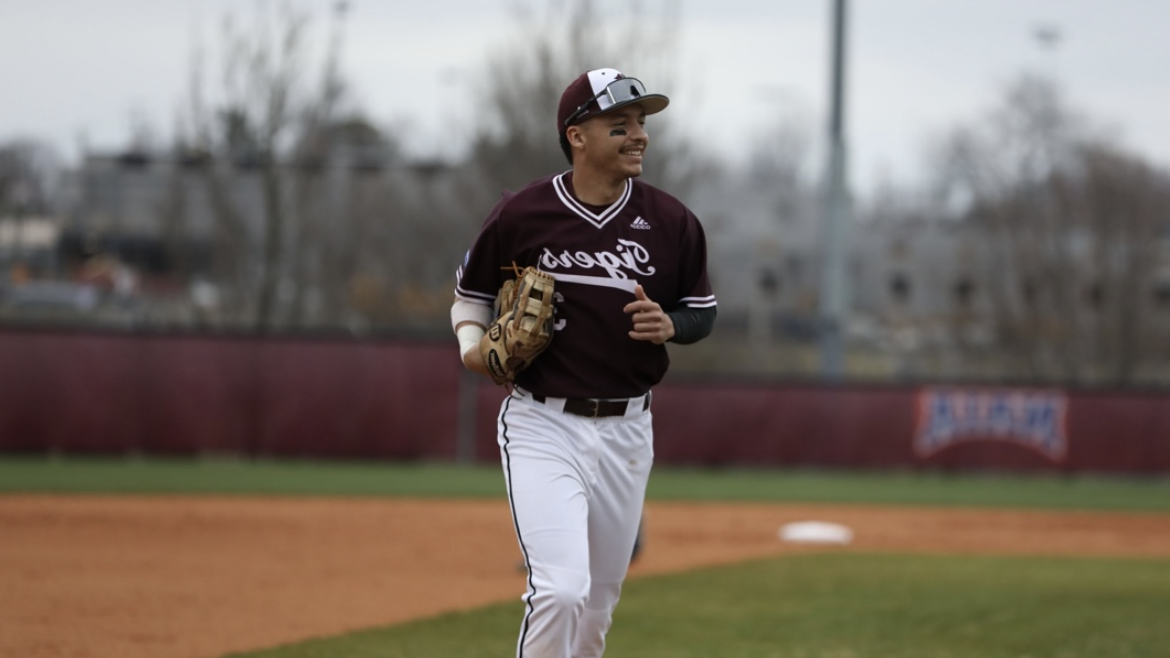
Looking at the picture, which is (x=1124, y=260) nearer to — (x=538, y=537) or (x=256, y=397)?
(x=256, y=397)

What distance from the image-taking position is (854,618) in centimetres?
802

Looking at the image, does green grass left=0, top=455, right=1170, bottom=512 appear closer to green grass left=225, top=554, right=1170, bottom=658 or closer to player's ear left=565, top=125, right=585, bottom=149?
green grass left=225, top=554, right=1170, bottom=658

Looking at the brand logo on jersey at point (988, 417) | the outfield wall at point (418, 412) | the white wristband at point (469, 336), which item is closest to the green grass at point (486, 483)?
the outfield wall at point (418, 412)

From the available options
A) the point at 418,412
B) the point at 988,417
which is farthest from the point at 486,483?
the point at 988,417

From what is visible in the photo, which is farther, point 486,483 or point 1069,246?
point 1069,246

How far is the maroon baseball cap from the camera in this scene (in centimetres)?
500

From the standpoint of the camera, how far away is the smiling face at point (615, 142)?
5.04 m

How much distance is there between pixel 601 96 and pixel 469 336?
93 centimetres

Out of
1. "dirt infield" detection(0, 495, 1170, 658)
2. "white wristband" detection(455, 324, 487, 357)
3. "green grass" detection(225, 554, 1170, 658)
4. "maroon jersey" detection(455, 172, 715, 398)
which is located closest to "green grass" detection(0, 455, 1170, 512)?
"dirt infield" detection(0, 495, 1170, 658)

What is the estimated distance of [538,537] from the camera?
470 centimetres

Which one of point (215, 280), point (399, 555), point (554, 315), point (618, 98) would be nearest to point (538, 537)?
point (554, 315)

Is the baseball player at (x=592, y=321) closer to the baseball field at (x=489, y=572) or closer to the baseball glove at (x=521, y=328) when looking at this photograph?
the baseball glove at (x=521, y=328)

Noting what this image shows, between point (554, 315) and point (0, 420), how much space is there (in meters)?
16.1

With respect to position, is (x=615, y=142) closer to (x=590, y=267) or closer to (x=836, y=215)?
(x=590, y=267)
